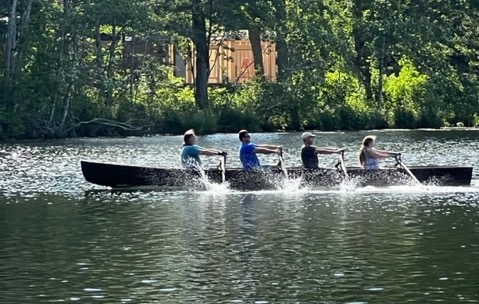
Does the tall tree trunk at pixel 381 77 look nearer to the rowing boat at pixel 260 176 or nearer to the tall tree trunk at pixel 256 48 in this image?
the tall tree trunk at pixel 256 48

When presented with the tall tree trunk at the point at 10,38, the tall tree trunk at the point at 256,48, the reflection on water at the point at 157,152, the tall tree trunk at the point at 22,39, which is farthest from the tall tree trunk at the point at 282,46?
the tall tree trunk at the point at 10,38

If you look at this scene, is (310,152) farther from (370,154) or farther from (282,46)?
(282,46)

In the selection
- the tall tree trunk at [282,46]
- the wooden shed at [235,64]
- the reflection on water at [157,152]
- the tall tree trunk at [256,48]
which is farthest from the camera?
the wooden shed at [235,64]

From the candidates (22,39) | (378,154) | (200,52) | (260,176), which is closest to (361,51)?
(200,52)

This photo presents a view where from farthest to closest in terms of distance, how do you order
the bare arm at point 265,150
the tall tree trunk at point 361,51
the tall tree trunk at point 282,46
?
the tall tree trunk at point 361,51, the tall tree trunk at point 282,46, the bare arm at point 265,150

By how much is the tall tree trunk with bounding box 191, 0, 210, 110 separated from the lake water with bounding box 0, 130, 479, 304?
3205 centimetres

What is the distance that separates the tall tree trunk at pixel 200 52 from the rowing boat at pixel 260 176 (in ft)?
118

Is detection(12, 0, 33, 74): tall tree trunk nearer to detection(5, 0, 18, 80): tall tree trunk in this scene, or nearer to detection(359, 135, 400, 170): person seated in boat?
detection(5, 0, 18, 80): tall tree trunk

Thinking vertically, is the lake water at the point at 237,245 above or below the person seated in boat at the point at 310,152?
below

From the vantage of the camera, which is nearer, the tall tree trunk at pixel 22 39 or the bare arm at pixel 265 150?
the bare arm at pixel 265 150

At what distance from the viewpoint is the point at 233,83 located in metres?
72.4

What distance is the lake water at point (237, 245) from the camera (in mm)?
18781

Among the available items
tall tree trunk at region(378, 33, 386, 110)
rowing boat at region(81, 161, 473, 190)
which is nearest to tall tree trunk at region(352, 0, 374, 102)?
tall tree trunk at region(378, 33, 386, 110)

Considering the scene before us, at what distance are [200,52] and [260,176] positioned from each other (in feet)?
126
